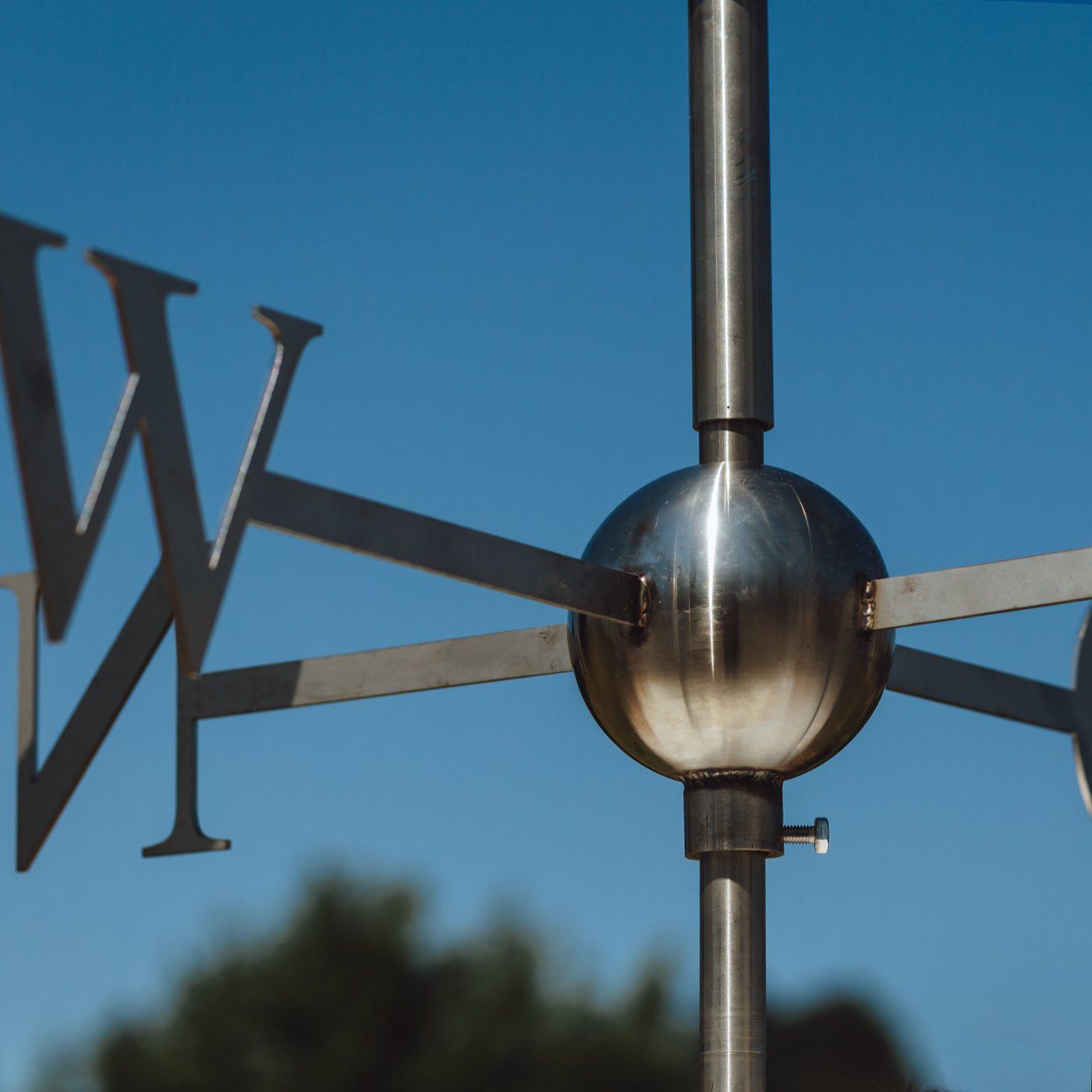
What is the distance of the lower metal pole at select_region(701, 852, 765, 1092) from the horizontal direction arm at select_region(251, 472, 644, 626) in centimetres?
42

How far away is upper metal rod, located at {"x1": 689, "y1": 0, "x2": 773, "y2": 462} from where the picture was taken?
135 inches

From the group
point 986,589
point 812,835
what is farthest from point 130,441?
point 812,835

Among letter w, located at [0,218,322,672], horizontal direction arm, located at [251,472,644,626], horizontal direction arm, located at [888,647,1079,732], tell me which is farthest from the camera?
horizontal direction arm, located at [888,647,1079,732]

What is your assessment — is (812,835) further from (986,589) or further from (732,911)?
(986,589)

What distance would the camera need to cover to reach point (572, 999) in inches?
851

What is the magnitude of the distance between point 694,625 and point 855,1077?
454 inches

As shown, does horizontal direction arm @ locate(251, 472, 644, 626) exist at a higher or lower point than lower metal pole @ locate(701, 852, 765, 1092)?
higher

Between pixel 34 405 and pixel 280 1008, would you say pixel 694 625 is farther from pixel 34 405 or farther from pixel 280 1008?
pixel 280 1008

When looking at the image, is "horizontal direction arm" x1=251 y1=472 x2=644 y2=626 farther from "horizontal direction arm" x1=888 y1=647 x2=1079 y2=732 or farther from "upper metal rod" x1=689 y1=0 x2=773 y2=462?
"horizontal direction arm" x1=888 y1=647 x2=1079 y2=732

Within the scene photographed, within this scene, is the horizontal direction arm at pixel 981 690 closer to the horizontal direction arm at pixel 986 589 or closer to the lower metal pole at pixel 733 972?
the horizontal direction arm at pixel 986 589

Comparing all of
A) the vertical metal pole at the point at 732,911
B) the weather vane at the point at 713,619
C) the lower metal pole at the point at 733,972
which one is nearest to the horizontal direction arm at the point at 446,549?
the weather vane at the point at 713,619

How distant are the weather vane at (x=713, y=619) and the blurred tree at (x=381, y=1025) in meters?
17.4

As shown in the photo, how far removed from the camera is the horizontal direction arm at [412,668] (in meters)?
3.36

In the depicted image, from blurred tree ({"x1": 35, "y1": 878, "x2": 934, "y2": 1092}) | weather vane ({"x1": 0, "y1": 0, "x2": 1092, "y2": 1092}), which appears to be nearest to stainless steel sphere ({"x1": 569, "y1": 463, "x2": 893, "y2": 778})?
weather vane ({"x1": 0, "y1": 0, "x2": 1092, "y2": 1092})
